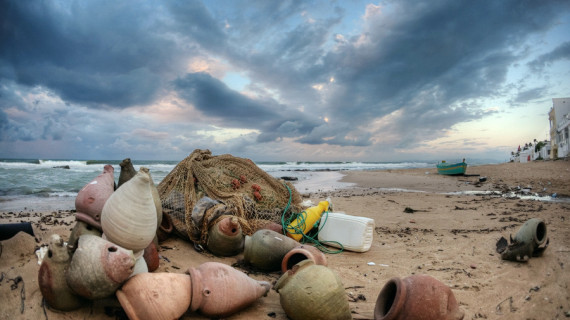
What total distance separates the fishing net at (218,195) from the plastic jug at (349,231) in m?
0.70

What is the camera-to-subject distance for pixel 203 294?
2.42 m

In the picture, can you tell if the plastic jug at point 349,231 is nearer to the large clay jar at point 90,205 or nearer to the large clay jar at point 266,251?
the large clay jar at point 266,251

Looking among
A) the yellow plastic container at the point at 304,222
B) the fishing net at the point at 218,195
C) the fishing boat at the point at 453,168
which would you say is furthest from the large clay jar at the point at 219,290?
the fishing boat at the point at 453,168

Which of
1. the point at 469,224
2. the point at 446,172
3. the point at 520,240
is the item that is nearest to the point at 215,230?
the point at 520,240

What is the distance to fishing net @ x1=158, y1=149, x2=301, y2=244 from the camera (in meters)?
4.32

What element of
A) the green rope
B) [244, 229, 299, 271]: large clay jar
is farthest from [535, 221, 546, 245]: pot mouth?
[244, 229, 299, 271]: large clay jar

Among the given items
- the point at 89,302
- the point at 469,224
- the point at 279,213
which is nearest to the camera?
the point at 89,302

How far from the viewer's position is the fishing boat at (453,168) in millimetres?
21703

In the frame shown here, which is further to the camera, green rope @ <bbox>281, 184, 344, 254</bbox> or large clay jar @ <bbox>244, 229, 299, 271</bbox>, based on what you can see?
green rope @ <bbox>281, 184, 344, 254</bbox>

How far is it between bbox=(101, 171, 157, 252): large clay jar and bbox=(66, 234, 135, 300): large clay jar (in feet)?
0.77

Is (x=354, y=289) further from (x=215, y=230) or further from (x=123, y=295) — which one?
(x=123, y=295)

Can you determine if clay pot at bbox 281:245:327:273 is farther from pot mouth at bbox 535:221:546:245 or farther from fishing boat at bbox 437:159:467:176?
fishing boat at bbox 437:159:467:176

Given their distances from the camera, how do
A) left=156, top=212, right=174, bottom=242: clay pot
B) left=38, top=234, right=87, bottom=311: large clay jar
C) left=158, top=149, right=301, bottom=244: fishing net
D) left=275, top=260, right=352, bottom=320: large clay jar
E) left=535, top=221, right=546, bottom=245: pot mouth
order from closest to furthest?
left=38, top=234, right=87, bottom=311: large clay jar, left=275, top=260, right=352, bottom=320: large clay jar, left=535, top=221, right=546, bottom=245: pot mouth, left=158, top=149, right=301, bottom=244: fishing net, left=156, top=212, right=174, bottom=242: clay pot

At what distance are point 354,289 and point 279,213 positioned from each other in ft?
6.99
